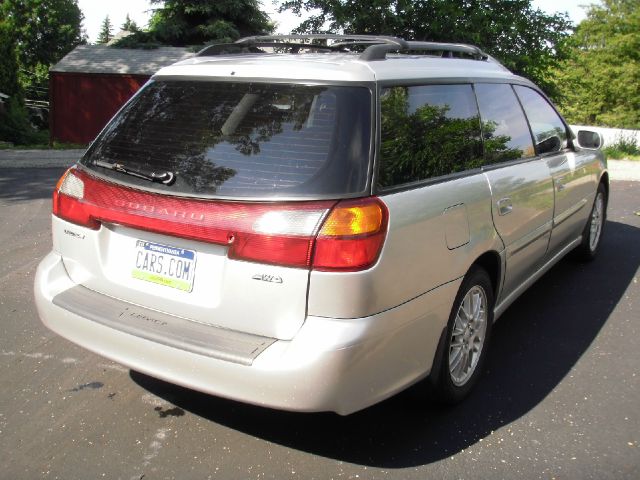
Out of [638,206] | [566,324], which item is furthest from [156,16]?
[566,324]

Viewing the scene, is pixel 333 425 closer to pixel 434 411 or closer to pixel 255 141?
pixel 434 411

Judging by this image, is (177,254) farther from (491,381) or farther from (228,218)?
(491,381)

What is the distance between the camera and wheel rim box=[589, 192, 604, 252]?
20.1 ft

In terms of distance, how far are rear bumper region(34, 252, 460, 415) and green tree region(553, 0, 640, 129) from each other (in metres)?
39.0

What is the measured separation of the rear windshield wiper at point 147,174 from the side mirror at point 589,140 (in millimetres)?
3869

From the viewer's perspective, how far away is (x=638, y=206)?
31.6 ft

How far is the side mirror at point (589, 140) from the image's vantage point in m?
5.50

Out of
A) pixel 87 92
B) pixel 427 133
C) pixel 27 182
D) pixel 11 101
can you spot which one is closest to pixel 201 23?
pixel 87 92

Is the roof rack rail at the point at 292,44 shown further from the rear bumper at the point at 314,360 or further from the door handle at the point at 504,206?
the rear bumper at the point at 314,360

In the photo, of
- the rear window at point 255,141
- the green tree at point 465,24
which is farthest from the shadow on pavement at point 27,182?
the green tree at point 465,24

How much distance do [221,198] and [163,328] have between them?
63cm

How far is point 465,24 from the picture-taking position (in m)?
17.8

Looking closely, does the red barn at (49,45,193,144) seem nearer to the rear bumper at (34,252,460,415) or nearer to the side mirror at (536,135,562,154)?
the side mirror at (536,135,562,154)

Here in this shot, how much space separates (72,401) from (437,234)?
81.0 inches
